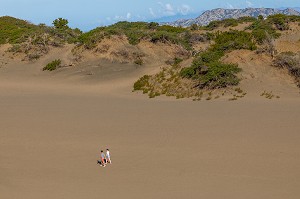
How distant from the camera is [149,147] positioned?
14984mm

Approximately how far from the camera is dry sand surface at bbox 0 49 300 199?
36.6 feet

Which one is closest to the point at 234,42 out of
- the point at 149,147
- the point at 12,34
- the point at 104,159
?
the point at 149,147

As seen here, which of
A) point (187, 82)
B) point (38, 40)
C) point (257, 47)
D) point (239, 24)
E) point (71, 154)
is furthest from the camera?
point (239, 24)

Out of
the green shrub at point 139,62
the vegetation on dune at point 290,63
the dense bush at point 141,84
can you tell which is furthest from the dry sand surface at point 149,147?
the green shrub at point 139,62

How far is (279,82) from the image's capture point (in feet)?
79.5

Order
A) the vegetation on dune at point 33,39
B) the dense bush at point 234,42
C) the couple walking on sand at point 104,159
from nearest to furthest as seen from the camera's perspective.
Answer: the couple walking on sand at point 104,159
the dense bush at point 234,42
the vegetation on dune at point 33,39

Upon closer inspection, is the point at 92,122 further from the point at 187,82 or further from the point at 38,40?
the point at 38,40

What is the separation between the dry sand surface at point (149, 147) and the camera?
36.6 feet

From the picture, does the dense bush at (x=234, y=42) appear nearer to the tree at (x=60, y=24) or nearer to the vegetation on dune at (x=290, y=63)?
the vegetation on dune at (x=290, y=63)

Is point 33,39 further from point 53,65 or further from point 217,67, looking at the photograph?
point 217,67

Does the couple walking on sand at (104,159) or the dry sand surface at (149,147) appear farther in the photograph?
the couple walking on sand at (104,159)

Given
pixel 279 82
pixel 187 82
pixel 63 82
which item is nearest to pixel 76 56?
pixel 63 82

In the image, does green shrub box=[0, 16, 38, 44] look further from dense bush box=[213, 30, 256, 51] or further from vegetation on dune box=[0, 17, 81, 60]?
dense bush box=[213, 30, 256, 51]

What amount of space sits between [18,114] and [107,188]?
11.5m
